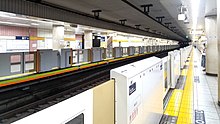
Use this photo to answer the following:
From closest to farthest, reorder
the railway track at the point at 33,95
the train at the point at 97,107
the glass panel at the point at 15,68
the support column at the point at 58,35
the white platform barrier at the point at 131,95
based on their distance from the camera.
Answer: the train at the point at 97,107, the white platform barrier at the point at 131,95, the railway track at the point at 33,95, the glass panel at the point at 15,68, the support column at the point at 58,35

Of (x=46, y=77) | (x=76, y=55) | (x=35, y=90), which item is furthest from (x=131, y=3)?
(x=35, y=90)

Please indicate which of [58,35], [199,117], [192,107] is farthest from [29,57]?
[58,35]

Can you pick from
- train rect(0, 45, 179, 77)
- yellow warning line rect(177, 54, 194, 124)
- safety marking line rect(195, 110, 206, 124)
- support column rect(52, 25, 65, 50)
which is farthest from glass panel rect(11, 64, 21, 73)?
support column rect(52, 25, 65, 50)

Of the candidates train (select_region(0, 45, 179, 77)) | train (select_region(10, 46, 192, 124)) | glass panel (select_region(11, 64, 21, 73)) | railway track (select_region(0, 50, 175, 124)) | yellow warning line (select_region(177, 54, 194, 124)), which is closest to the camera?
train (select_region(10, 46, 192, 124))

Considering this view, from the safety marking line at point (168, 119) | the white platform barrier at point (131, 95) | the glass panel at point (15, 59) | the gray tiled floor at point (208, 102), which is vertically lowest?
the safety marking line at point (168, 119)

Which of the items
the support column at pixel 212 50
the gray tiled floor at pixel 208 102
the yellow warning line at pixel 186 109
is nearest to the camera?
the yellow warning line at pixel 186 109

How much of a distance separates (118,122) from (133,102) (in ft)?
1.00

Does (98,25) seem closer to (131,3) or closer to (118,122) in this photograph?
(131,3)

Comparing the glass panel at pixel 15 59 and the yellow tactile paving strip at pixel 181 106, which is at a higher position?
the glass panel at pixel 15 59

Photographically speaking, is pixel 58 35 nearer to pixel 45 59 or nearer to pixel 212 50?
pixel 45 59

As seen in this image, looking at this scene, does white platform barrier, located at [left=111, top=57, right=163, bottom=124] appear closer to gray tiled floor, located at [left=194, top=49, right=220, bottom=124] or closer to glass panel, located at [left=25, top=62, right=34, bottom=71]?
gray tiled floor, located at [left=194, top=49, right=220, bottom=124]

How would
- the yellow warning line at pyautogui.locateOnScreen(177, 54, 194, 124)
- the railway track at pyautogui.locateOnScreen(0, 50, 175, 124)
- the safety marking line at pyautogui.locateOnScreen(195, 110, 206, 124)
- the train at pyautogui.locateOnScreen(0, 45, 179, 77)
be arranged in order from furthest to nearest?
the train at pyautogui.locateOnScreen(0, 45, 179, 77) → the railway track at pyautogui.locateOnScreen(0, 50, 175, 124) → the yellow warning line at pyautogui.locateOnScreen(177, 54, 194, 124) → the safety marking line at pyautogui.locateOnScreen(195, 110, 206, 124)

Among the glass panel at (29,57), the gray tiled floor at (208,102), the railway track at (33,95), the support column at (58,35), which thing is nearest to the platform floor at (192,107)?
the gray tiled floor at (208,102)

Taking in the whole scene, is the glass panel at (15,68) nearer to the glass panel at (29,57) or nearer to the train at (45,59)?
the train at (45,59)
